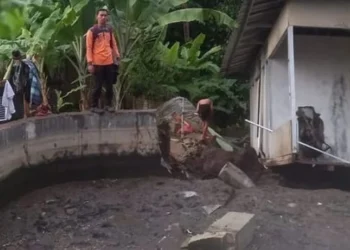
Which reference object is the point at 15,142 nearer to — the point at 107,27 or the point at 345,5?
the point at 107,27

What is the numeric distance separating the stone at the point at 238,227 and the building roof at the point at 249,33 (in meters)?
3.59

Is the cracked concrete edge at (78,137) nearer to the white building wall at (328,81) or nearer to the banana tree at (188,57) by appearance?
the white building wall at (328,81)

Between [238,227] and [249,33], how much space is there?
253 inches

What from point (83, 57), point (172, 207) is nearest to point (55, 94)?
point (83, 57)

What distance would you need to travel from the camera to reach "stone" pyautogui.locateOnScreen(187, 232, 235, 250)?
7148 millimetres

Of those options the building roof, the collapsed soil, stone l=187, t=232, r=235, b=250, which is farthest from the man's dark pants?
stone l=187, t=232, r=235, b=250

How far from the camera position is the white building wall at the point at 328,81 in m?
11.5

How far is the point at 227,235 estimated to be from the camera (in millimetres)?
7199

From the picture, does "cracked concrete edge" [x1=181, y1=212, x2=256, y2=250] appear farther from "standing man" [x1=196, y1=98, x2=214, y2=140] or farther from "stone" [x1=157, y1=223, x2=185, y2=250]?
"standing man" [x1=196, y1=98, x2=214, y2=140]

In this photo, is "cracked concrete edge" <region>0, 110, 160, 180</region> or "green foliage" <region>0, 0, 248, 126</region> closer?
"cracked concrete edge" <region>0, 110, 160, 180</region>

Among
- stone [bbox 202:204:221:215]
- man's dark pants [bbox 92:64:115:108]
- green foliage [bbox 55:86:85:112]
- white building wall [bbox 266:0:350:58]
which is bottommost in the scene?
stone [bbox 202:204:221:215]

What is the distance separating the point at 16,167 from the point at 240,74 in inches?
392

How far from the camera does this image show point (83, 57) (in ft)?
43.8

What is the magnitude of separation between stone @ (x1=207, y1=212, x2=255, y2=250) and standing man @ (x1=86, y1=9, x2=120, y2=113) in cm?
407
